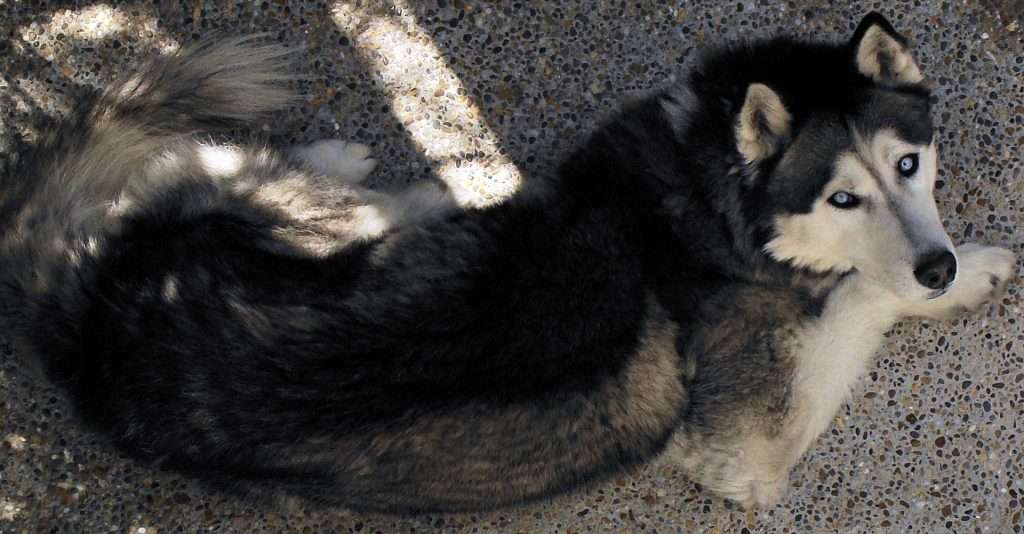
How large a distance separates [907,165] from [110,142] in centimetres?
275

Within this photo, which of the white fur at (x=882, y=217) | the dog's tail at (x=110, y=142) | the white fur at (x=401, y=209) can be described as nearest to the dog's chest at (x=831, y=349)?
the white fur at (x=882, y=217)

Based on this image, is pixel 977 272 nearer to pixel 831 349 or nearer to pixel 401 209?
pixel 831 349

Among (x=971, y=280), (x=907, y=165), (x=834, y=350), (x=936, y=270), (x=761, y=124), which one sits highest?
(x=761, y=124)

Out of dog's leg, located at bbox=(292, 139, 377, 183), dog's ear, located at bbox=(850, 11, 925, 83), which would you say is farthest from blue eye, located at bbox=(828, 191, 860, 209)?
dog's leg, located at bbox=(292, 139, 377, 183)

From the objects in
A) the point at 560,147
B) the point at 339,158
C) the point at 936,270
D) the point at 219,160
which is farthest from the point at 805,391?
the point at 219,160

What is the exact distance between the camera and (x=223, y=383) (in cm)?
265

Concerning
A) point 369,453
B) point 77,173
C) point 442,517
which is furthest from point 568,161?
point 77,173

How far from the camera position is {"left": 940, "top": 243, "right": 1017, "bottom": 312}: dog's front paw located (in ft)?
10.9

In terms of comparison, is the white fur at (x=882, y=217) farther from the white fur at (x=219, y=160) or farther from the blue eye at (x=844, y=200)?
the white fur at (x=219, y=160)

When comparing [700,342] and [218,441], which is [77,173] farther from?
[700,342]

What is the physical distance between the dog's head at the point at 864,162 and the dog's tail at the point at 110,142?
1.97 m

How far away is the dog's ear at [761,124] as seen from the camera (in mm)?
2553

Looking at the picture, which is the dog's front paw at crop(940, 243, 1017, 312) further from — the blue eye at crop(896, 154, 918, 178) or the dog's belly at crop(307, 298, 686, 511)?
the dog's belly at crop(307, 298, 686, 511)

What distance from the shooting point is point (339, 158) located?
352 centimetres
